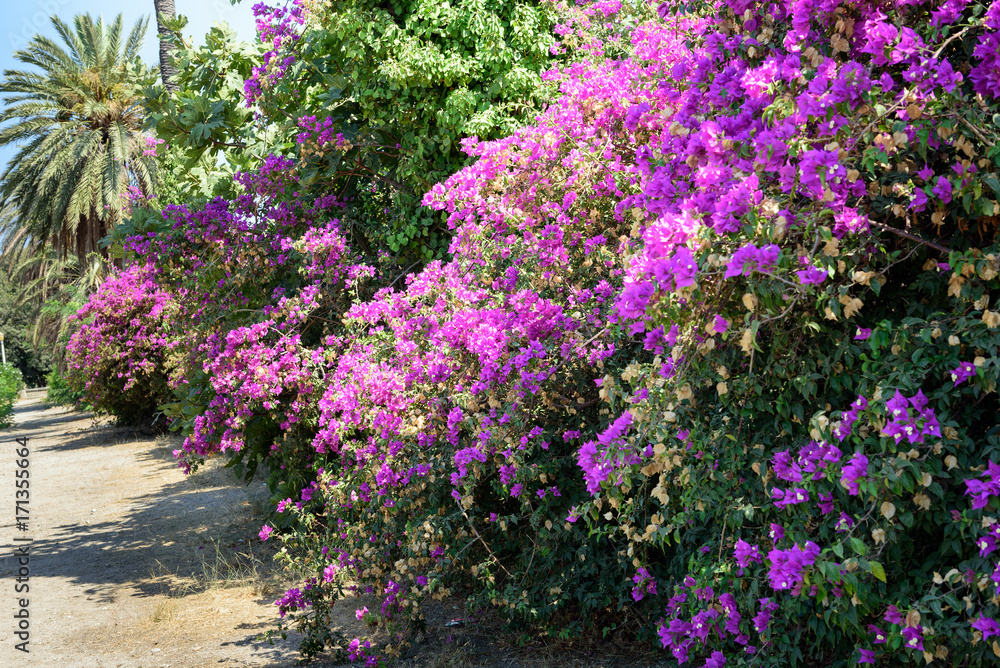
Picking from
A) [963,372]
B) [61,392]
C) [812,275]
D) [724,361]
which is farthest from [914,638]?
[61,392]

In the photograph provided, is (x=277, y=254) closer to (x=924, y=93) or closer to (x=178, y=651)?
(x=178, y=651)

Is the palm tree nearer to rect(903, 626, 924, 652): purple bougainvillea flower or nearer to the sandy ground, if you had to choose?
the sandy ground

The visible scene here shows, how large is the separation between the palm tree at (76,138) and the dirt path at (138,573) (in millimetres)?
9783

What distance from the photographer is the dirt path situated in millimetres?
4863

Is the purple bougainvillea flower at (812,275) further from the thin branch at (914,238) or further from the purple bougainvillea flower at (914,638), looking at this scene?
Result: the purple bougainvillea flower at (914,638)

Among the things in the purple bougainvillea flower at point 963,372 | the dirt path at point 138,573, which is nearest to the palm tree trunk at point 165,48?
the dirt path at point 138,573

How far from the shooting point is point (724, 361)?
8.41ft

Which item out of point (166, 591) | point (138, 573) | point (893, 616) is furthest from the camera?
point (138, 573)

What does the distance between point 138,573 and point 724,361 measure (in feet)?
20.0

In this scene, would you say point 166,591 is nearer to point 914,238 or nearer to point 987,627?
point 987,627

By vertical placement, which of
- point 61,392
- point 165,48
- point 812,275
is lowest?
point 61,392

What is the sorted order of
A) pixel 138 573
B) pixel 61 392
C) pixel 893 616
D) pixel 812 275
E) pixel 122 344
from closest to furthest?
1. pixel 812 275
2. pixel 893 616
3. pixel 138 573
4. pixel 122 344
5. pixel 61 392

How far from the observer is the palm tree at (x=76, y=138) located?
19219 mm

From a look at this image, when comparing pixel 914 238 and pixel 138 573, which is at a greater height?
pixel 914 238
